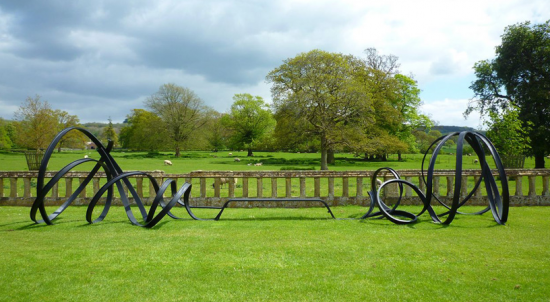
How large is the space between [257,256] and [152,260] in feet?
5.27

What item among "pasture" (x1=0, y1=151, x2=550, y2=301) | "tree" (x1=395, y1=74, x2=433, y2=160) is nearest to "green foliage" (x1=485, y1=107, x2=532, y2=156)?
"pasture" (x1=0, y1=151, x2=550, y2=301)

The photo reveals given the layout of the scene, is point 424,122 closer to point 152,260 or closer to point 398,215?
point 398,215

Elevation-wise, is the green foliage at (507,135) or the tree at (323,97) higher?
the tree at (323,97)

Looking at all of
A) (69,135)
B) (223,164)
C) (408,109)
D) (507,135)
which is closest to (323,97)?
(223,164)

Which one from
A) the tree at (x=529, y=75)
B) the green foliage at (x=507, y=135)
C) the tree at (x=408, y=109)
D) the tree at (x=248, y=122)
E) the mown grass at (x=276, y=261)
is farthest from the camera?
the tree at (x=248, y=122)

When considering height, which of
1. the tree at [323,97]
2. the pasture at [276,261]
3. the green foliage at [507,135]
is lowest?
the pasture at [276,261]

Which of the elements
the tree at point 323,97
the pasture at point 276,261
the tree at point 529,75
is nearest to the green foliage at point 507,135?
the tree at point 529,75

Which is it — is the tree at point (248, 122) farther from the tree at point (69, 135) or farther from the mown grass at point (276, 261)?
the mown grass at point (276, 261)

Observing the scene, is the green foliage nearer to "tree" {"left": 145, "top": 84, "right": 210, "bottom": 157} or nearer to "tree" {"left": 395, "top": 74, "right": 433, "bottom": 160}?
"tree" {"left": 395, "top": 74, "right": 433, "bottom": 160}

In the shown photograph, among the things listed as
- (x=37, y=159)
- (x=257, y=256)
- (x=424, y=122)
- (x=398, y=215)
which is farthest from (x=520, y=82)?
(x=37, y=159)

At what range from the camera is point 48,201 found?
10.9 meters

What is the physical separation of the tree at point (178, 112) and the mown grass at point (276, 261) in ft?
156

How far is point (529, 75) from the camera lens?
31469 mm

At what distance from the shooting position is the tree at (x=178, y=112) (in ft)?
180
